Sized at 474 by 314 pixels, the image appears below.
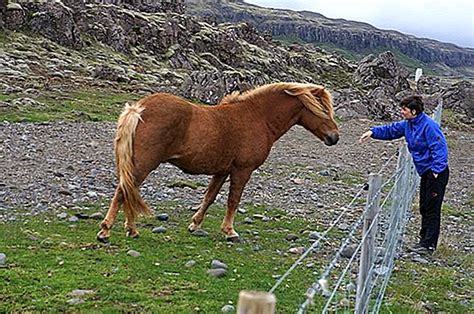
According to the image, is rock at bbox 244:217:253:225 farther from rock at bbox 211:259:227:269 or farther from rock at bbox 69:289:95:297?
rock at bbox 69:289:95:297

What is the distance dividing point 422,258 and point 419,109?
2.38 meters

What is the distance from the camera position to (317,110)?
9.91 metres

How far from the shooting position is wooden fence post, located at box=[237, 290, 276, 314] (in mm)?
2295

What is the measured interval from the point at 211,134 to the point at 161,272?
2400 millimetres

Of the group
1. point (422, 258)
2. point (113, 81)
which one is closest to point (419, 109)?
point (422, 258)

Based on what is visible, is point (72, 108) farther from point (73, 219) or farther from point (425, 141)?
point (425, 141)

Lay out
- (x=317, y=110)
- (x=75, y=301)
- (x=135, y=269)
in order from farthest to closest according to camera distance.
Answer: (x=317, y=110) < (x=135, y=269) < (x=75, y=301)

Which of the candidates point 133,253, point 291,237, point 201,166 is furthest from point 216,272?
point 291,237

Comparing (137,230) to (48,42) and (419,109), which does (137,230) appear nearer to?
(419,109)

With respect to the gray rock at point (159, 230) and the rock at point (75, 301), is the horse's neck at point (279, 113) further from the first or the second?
the rock at point (75, 301)

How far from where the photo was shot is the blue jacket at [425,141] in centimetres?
1009

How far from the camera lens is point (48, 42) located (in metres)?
46.3

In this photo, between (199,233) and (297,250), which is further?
(199,233)

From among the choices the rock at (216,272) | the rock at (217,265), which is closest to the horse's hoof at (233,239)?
the rock at (217,265)
